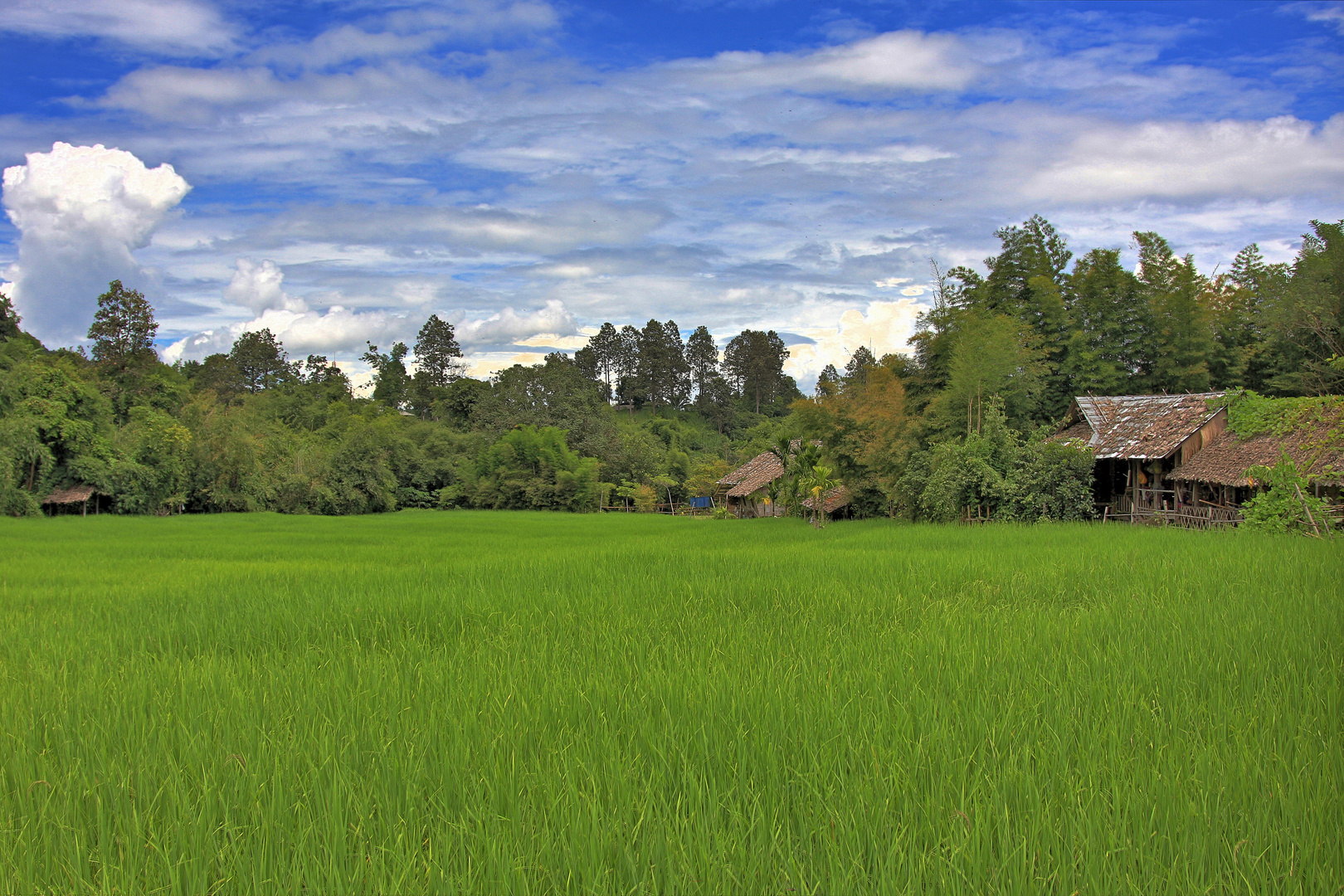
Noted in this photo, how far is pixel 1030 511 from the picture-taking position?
64.2 ft

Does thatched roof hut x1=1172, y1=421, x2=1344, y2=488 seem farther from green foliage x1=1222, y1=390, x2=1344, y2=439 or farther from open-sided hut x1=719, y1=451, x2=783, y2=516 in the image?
open-sided hut x1=719, y1=451, x2=783, y2=516

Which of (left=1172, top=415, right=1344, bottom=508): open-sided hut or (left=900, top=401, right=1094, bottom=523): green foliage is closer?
(left=1172, top=415, right=1344, bottom=508): open-sided hut

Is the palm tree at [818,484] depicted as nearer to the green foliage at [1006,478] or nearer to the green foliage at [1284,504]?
the green foliage at [1006,478]

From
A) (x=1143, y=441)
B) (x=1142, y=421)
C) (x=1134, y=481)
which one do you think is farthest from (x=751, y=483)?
→ (x=1143, y=441)

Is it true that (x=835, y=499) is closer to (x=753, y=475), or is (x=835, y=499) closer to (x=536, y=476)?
(x=753, y=475)

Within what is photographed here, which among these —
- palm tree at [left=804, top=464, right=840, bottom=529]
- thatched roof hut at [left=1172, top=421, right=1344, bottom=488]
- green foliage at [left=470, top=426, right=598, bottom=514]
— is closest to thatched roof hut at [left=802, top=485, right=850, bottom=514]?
palm tree at [left=804, top=464, right=840, bottom=529]

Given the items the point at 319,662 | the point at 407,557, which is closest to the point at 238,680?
the point at 319,662

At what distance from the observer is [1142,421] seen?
20.4 m

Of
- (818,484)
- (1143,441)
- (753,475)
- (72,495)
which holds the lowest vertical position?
(72,495)

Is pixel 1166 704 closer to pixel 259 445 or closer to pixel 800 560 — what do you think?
pixel 800 560

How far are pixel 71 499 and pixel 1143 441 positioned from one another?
124 feet

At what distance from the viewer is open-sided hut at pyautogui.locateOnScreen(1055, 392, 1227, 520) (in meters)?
18.8

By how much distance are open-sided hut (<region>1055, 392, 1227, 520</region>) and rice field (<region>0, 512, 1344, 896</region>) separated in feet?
50.5

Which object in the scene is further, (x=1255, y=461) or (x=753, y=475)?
(x=753, y=475)
